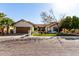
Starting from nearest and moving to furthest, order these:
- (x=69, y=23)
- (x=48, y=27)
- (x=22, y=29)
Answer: (x=69, y=23)
(x=48, y=27)
(x=22, y=29)

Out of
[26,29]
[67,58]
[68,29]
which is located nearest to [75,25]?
[68,29]

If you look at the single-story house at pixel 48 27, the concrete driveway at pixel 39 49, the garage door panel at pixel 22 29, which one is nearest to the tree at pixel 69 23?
the single-story house at pixel 48 27

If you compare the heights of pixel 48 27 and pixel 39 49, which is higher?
pixel 48 27

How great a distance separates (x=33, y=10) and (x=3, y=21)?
752cm

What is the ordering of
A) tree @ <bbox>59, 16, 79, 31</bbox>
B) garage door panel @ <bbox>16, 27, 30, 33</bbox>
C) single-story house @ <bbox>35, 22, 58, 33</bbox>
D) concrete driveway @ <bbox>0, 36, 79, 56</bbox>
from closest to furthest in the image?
concrete driveway @ <bbox>0, 36, 79, 56</bbox> < tree @ <bbox>59, 16, 79, 31</bbox> < single-story house @ <bbox>35, 22, 58, 33</bbox> < garage door panel @ <bbox>16, 27, 30, 33</bbox>

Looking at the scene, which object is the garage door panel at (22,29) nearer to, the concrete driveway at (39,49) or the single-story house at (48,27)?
the single-story house at (48,27)

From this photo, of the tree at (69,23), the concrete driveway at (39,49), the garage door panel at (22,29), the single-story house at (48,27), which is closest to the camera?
the concrete driveway at (39,49)

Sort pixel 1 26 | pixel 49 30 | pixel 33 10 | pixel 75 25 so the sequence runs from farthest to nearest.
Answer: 1. pixel 49 30
2. pixel 1 26
3. pixel 75 25
4. pixel 33 10

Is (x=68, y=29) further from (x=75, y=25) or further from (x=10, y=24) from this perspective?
(x=10, y=24)

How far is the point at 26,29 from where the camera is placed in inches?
633

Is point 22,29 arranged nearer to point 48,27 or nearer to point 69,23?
point 48,27

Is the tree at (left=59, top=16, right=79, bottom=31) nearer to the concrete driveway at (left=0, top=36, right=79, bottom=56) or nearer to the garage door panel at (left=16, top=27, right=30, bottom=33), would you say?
the garage door panel at (left=16, top=27, right=30, bottom=33)

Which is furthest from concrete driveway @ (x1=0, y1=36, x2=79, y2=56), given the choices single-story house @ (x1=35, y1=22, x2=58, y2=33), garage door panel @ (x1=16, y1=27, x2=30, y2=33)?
garage door panel @ (x1=16, y1=27, x2=30, y2=33)

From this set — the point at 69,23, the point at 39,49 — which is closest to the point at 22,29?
the point at 69,23
